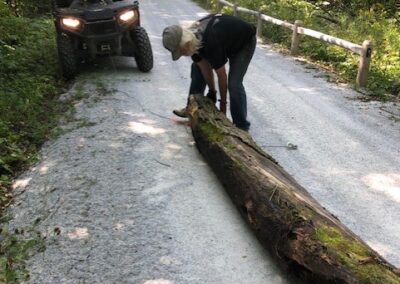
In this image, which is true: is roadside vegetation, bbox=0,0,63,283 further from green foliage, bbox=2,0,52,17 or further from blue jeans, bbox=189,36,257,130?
blue jeans, bbox=189,36,257,130

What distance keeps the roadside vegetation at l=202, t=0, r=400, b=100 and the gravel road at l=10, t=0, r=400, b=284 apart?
36.6 inches

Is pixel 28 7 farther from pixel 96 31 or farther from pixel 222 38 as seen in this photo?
pixel 222 38

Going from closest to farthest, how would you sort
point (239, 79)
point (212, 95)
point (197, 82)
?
point (239, 79), point (212, 95), point (197, 82)

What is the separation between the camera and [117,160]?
4.69 m

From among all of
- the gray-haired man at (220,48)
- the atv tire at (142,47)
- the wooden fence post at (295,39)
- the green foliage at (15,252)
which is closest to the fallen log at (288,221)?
the gray-haired man at (220,48)

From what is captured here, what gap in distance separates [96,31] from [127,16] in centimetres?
61

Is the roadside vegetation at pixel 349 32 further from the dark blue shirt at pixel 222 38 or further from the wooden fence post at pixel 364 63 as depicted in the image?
the dark blue shirt at pixel 222 38

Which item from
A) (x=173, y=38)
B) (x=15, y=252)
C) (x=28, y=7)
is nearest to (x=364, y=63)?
(x=173, y=38)

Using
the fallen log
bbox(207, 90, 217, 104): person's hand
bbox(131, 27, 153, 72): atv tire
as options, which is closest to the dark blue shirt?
bbox(207, 90, 217, 104): person's hand

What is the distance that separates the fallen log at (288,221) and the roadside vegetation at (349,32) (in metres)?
4.02

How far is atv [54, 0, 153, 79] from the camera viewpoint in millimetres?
7152

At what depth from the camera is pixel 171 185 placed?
13.8 feet

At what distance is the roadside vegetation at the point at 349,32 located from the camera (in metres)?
7.95

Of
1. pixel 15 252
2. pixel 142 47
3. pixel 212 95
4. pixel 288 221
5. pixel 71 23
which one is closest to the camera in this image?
pixel 288 221
